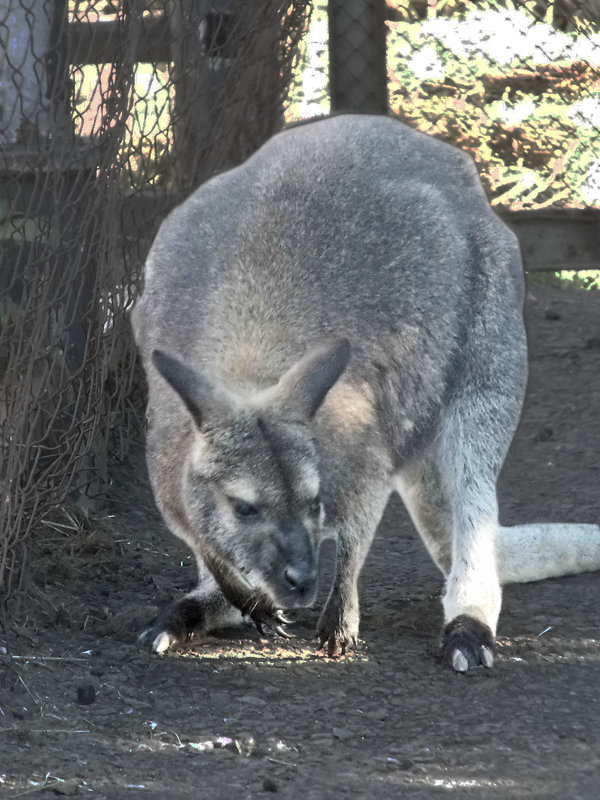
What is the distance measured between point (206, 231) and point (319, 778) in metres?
1.67

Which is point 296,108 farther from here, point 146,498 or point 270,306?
point 270,306

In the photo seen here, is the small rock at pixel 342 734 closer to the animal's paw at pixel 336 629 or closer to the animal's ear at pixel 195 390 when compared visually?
the animal's paw at pixel 336 629

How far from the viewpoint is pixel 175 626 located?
4.12m

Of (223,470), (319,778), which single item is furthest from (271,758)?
(223,470)

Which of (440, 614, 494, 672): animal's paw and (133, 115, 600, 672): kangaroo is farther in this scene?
(440, 614, 494, 672): animal's paw

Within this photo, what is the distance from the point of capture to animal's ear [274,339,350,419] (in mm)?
3600

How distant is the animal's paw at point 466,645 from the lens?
13.1 ft

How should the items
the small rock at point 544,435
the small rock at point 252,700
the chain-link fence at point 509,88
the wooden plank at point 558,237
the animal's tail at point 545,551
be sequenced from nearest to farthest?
the small rock at point 252,700 → the animal's tail at point 545,551 → the small rock at point 544,435 → the wooden plank at point 558,237 → the chain-link fence at point 509,88

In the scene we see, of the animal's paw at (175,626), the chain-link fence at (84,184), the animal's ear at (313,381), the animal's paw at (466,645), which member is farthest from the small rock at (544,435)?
the animal's ear at (313,381)

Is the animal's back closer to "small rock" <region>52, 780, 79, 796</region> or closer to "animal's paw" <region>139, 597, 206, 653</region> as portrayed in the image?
"animal's paw" <region>139, 597, 206, 653</region>

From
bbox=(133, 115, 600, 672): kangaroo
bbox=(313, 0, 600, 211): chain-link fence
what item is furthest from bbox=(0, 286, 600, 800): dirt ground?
bbox=(313, 0, 600, 211): chain-link fence

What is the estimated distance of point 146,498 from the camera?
213 inches

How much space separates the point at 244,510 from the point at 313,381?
377 mm

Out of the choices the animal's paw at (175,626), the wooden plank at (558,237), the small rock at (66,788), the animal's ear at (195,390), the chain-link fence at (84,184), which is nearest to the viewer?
the small rock at (66,788)
